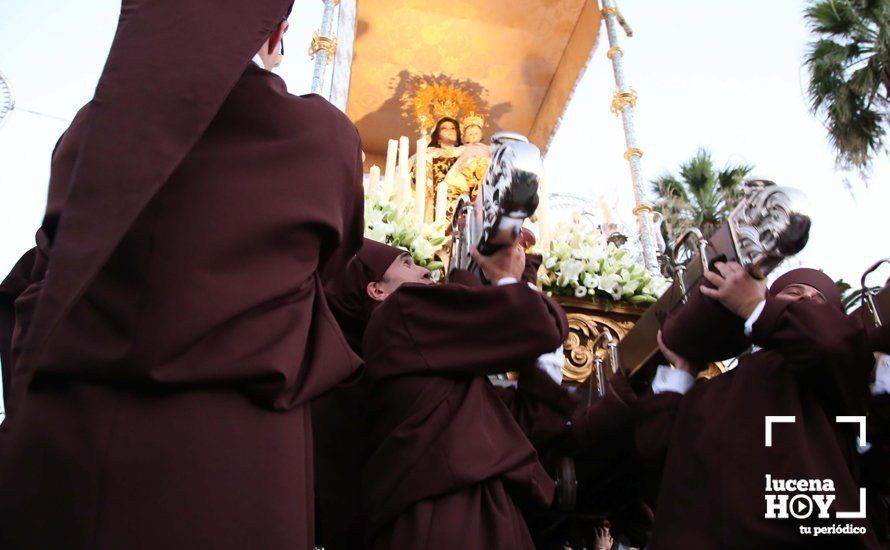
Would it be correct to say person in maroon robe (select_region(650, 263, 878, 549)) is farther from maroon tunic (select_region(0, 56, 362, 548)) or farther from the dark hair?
the dark hair

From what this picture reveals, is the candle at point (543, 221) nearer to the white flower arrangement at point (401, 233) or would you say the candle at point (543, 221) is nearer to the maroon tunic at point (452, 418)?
the white flower arrangement at point (401, 233)

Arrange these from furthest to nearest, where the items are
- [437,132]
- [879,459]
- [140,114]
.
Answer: [437,132] < [879,459] < [140,114]

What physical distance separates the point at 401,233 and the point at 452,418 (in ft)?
3.58

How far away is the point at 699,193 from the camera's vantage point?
46.9 feet

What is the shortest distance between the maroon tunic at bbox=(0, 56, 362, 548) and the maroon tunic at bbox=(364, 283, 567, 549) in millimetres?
432

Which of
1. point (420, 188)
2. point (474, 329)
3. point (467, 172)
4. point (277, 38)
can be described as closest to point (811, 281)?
point (474, 329)

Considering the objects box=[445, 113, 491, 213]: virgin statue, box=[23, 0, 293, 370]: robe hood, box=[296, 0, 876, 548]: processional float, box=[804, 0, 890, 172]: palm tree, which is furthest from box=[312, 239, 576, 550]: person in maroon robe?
box=[804, 0, 890, 172]: palm tree

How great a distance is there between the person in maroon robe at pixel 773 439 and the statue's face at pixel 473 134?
4.20m

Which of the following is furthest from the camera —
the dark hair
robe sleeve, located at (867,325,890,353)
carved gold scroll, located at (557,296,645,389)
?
the dark hair

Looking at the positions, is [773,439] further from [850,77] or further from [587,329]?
[850,77]

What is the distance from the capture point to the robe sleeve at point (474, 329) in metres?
1.56

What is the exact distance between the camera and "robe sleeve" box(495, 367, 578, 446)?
1.79 meters

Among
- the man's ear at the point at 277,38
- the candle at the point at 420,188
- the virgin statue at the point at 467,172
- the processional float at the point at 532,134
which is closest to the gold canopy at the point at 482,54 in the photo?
the processional float at the point at 532,134

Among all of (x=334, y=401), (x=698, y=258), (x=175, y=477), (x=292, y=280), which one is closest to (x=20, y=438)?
(x=175, y=477)
